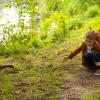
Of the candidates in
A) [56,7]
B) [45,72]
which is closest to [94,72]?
[45,72]

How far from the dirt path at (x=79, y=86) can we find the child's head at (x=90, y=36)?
0.52 m

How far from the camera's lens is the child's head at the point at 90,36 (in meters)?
5.71

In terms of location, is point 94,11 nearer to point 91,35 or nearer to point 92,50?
point 92,50

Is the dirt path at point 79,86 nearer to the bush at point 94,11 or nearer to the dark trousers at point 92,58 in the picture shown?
the dark trousers at point 92,58

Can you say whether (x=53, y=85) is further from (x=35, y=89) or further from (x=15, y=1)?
(x=15, y=1)

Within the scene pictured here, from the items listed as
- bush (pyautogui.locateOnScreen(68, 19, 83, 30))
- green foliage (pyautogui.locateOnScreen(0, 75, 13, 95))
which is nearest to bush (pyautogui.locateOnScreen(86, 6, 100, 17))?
bush (pyautogui.locateOnScreen(68, 19, 83, 30))

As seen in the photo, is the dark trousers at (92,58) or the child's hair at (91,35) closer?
the child's hair at (91,35)

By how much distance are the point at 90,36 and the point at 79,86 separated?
856 mm

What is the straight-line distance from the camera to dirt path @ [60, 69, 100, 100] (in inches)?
194

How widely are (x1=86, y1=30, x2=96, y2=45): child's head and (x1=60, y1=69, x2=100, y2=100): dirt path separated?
1.71 feet

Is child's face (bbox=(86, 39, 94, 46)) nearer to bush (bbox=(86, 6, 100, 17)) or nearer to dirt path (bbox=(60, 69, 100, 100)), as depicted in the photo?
dirt path (bbox=(60, 69, 100, 100))

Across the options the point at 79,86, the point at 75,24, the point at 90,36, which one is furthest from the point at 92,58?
the point at 75,24

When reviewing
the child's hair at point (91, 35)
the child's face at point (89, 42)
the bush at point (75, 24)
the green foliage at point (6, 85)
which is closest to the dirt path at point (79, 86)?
the child's face at point (89, 42)

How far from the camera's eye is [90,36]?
572 cm
